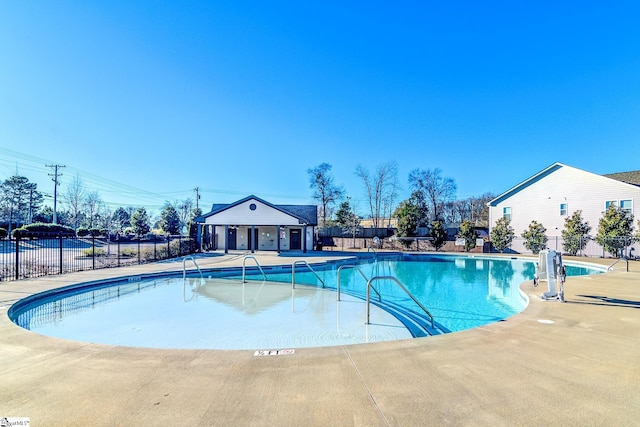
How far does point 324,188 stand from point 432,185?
564 inches

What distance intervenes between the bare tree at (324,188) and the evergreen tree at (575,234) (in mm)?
24287

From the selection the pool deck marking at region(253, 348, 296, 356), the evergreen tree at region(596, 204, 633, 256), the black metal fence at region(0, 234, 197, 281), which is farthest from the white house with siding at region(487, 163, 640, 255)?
the black metal fence at region(0, 234, 197, 281)

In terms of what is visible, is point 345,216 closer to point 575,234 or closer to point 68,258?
point 575,234

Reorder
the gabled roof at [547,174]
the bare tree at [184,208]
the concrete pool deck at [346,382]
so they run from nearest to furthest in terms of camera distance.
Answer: the concrete pool deck at [346,382], the gabled roof at [547,174], the bare tree at [184,208]

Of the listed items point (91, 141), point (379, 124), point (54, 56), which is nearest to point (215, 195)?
point (91, 141)

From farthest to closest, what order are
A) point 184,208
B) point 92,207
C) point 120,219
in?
point 184,208 → point 120,219 → point 92,207

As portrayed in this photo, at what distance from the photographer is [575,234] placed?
21.0 meters

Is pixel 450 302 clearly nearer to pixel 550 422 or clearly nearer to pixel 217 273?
pixel 550 422

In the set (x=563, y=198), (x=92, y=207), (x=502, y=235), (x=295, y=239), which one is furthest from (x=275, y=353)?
(x=92, y=207)

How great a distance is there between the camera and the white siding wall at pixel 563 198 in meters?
20.0

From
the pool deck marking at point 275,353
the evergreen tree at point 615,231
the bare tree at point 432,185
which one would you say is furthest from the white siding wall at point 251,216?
the bare tree at point 432,185

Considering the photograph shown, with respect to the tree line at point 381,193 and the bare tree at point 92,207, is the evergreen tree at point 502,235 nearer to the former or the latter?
the tree line at point 381,193

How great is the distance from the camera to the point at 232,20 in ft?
37.7

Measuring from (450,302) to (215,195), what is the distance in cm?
5748
